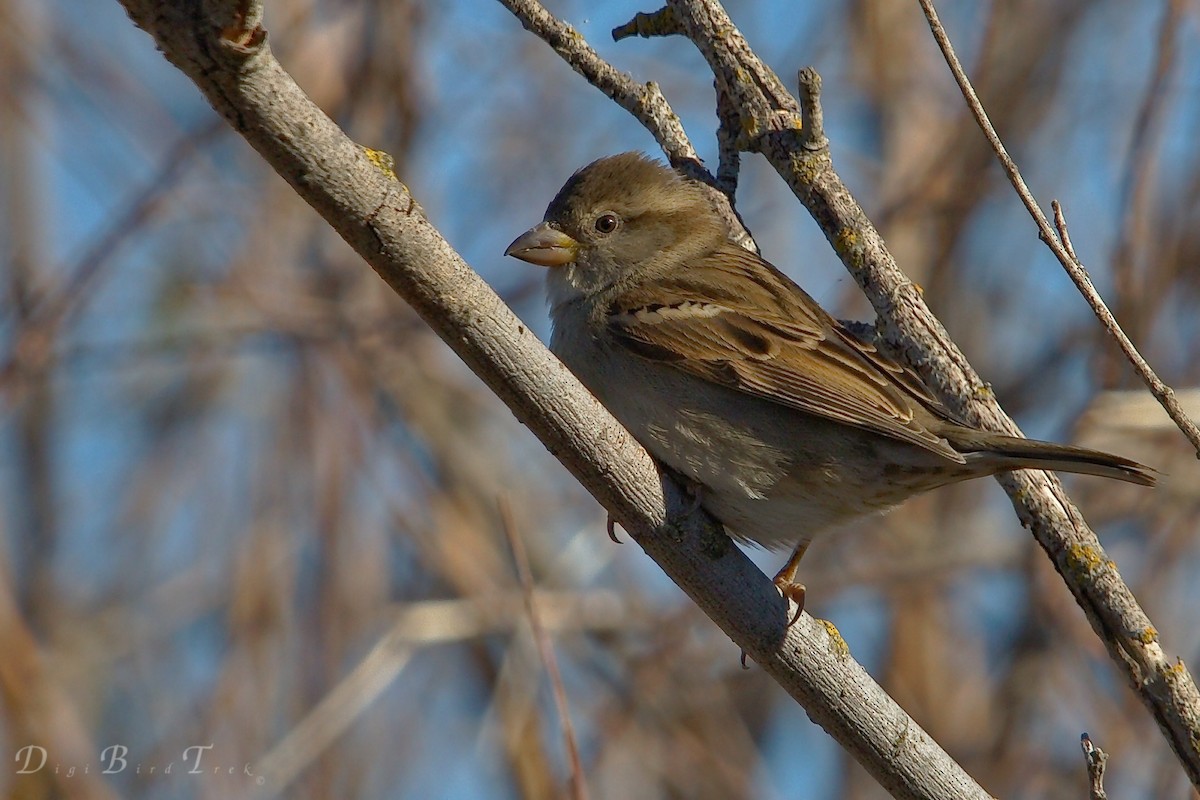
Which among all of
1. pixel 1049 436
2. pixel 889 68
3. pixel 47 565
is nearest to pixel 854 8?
pixel 889 68

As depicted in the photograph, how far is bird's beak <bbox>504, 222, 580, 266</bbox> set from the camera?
389 cm

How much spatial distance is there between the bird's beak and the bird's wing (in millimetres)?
263

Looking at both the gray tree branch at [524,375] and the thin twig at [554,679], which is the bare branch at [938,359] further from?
the thin twig at [554,679]

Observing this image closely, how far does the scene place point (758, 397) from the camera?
133 inches

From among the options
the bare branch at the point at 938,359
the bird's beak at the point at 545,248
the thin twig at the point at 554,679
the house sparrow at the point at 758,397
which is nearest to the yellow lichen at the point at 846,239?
the bare branch at the point at 938,359

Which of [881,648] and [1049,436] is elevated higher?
[1049,436]

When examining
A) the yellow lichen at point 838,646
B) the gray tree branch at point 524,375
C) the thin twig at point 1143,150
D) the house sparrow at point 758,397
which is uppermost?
the thin twig at point 1143,150

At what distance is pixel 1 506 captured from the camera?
574 cm

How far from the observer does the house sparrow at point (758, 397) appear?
3.13 m

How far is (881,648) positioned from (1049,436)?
5.09ft

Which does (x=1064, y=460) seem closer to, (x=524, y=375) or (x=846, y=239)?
(x=846, y=239)

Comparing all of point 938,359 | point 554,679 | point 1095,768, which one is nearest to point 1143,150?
point 938,359

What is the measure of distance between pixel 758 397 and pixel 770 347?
0.61 ft

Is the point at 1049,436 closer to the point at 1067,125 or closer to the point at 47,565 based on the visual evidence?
the point at 1067,125
